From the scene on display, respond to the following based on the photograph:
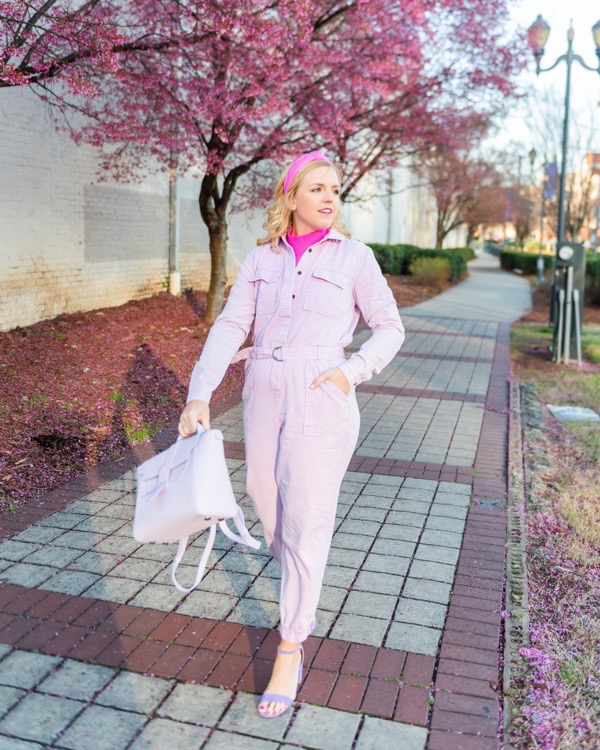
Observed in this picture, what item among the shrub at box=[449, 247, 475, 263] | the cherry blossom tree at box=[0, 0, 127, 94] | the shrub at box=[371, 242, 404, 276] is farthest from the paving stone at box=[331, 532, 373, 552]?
the shrub at box=[449, 247, 475, 263]

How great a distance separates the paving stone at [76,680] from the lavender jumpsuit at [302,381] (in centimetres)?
76

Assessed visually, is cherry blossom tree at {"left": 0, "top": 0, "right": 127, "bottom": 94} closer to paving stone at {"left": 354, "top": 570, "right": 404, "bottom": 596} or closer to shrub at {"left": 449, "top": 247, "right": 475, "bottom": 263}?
paving stone at {"left": 354, "top": 570, "right": 404, "bottom": 596}

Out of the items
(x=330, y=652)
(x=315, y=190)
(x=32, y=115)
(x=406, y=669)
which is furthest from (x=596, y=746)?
(x=32, y=115)

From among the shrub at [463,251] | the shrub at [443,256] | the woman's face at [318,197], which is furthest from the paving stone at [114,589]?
the shrub at [463,251]

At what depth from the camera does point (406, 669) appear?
3.28 m

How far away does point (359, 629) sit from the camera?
3611mm

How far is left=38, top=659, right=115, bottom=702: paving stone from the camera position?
3035 mm

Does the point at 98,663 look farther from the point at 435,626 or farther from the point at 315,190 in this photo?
the point at 315,190

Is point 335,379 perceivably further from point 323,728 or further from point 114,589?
point 114,589

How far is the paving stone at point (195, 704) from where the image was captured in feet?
9.53

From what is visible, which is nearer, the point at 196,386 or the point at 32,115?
the point at 196,386

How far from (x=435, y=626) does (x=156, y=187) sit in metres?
11.9

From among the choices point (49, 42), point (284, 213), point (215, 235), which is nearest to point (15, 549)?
point (284, 213)

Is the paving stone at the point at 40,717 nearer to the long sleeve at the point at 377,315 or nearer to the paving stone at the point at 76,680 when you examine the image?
the paving stone at the point at 76,680
